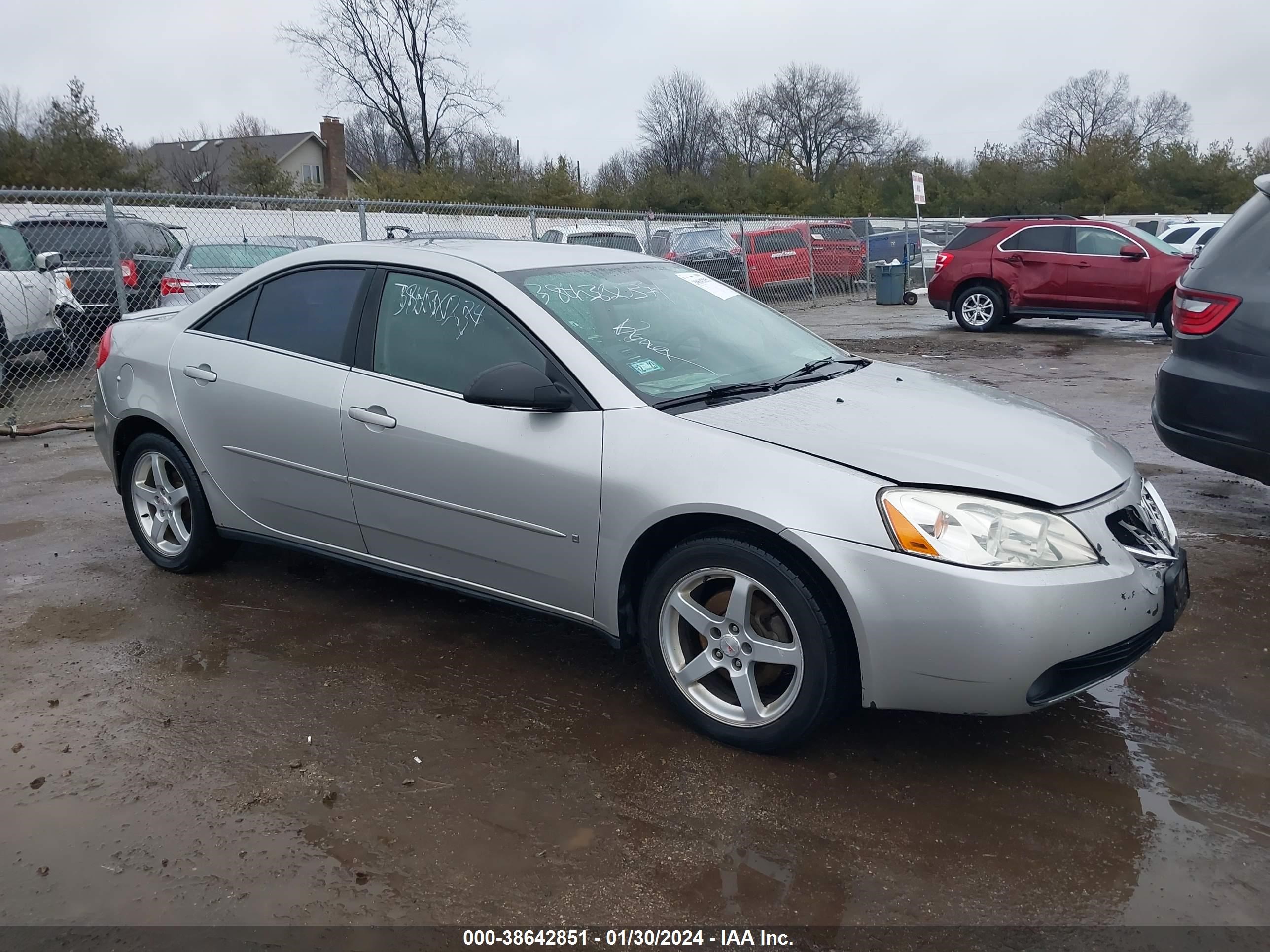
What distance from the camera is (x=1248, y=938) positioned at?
247 centimetres

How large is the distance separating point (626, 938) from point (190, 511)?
332cm

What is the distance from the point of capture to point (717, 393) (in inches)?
146

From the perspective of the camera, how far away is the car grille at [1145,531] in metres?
3.22

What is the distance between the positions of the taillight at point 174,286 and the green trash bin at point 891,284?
14.5m

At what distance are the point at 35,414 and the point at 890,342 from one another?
1060 centimetres

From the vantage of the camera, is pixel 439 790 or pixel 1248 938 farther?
pixel 439 790

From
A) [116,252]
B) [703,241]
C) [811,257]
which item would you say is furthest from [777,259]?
[116,252]

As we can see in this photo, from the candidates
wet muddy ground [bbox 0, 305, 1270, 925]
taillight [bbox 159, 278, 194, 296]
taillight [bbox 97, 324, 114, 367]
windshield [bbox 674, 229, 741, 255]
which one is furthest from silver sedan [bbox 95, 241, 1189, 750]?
windshield [bbox 674, 229, 741, 255]

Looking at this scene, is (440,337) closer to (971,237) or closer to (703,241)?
(971,237)

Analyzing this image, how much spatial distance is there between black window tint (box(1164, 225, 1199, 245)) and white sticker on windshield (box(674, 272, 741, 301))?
20615 millimetres

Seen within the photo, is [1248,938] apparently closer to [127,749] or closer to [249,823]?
[249,823]

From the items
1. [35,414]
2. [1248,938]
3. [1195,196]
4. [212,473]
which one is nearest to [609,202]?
[1195,196]

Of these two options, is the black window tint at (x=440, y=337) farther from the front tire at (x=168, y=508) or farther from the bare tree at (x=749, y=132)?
the bare tree at (x=749, y=132)

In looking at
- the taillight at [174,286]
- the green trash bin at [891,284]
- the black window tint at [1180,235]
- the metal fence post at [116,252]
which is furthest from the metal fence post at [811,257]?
the metal fence post at [116,252]
